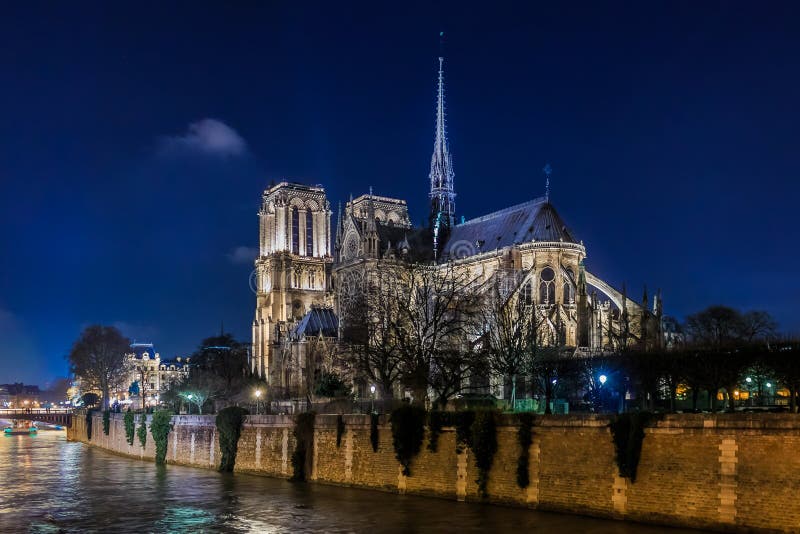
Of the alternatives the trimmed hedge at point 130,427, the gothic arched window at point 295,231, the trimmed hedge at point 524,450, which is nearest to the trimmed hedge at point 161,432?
the trimmed hedge at point 130,427

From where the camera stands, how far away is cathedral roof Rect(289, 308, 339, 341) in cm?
8062

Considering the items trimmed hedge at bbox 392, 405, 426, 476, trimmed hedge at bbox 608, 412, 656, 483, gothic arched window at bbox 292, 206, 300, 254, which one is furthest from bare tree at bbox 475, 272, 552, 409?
gothic arched window at bbox 292, 206, 300, 254

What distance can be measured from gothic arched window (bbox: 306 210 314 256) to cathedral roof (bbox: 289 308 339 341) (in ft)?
61.0

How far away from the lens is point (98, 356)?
10431cm

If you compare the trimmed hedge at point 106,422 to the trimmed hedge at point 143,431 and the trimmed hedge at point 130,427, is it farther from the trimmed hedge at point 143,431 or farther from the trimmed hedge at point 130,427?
the trimmed hedge at point 143,431

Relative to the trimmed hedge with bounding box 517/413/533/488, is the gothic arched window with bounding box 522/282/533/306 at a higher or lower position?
higher

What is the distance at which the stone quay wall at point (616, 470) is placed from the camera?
2133 cm

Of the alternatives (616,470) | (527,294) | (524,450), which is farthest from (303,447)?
(527,294)

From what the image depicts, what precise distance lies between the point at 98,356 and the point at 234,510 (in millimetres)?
80597

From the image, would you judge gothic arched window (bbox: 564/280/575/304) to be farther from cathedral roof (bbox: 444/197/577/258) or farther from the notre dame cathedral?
cathedral roof (bbox: 444/197/577/258)

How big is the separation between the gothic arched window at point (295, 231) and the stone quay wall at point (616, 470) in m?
66.2

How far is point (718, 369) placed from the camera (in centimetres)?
3672

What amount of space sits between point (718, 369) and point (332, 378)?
1000 inches

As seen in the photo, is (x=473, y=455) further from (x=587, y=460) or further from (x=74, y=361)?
(x=74, y=361)
